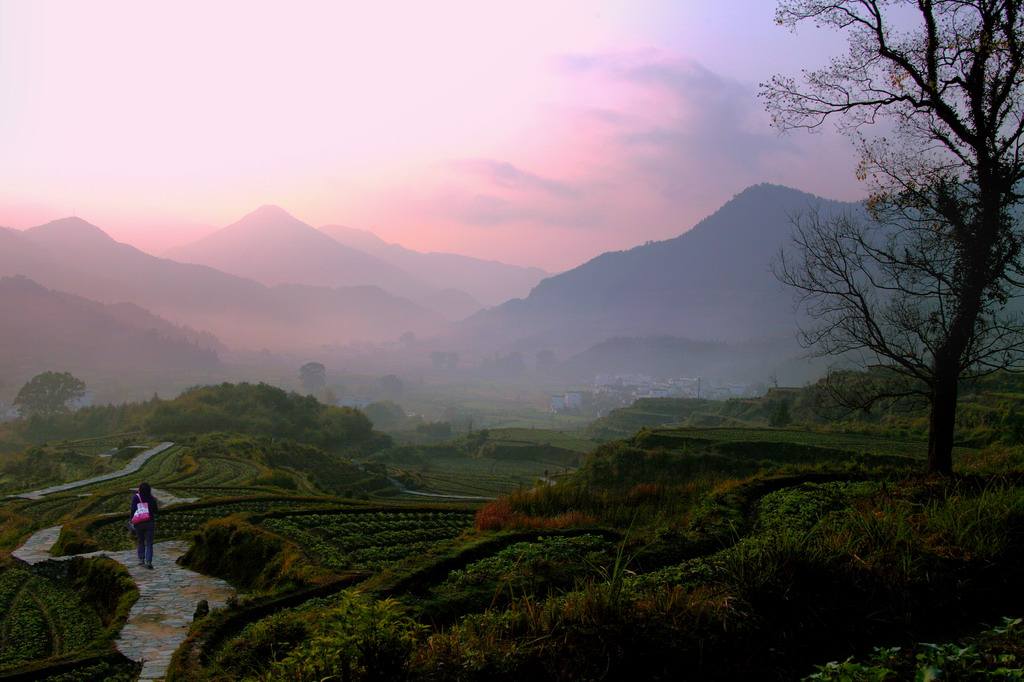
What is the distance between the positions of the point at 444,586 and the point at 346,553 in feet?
18.9

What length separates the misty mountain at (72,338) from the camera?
14950cm

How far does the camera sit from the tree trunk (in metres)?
11.6

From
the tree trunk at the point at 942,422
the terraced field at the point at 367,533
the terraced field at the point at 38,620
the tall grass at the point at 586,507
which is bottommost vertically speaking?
the terraced field at the point at 38,620

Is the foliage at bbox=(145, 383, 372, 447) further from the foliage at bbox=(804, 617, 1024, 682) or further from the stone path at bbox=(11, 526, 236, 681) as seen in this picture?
the foliage at bbox=(804, 617, 1024, 682)

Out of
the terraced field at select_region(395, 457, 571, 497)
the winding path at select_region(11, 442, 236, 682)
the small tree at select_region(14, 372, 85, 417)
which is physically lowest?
the terraced field at select_region(395, 457, 571, 497)

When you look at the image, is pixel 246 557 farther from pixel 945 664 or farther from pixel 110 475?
pixel 110 475

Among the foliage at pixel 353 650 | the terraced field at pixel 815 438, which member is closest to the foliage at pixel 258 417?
the terraced field at pixel 815 438

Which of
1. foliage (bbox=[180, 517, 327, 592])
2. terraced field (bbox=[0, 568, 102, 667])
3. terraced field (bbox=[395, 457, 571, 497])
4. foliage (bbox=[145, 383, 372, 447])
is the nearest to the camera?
terraced field (bbox=[0, 568, 102, 667])

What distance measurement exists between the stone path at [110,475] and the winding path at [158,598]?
12.0 metres

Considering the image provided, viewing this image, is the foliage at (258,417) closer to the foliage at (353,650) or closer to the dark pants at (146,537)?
the dark pants at (146,537)

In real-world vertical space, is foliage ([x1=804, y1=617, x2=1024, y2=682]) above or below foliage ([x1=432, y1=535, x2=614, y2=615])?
above

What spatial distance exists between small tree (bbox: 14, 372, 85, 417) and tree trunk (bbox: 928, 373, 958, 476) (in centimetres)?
9110

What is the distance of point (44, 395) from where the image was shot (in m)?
80.2

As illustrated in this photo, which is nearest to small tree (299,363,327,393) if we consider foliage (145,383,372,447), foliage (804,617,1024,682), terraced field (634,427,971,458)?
foliage (145,383,372,447)
